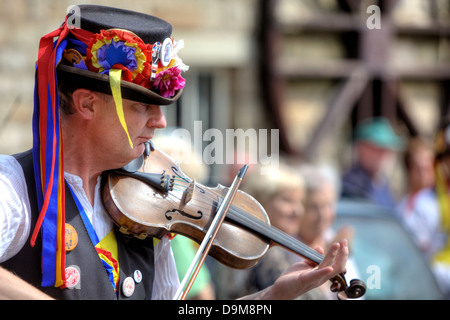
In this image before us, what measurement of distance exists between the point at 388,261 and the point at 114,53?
2.40m

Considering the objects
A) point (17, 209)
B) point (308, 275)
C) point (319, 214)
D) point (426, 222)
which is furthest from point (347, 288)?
point (426, 222)

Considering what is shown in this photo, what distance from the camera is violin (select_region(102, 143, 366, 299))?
1854mm

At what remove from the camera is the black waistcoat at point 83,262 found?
5.51 feet

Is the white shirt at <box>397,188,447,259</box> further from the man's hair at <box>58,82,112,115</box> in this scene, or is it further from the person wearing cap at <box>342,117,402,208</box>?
the man's hair at <box>58,82,112,115</box>

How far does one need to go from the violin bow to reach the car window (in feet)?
5.37

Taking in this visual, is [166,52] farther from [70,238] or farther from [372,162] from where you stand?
[372,162]

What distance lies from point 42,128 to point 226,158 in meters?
3.69

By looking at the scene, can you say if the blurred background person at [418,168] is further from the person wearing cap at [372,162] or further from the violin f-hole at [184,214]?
the violin f-hole at [184,214]

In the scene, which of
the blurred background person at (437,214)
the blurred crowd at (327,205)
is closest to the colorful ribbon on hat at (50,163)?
the blurred crowd at (327,205)

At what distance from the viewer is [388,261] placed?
3670 millimetres

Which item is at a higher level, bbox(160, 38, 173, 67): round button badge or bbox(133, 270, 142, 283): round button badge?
bbox(160, 38, 173, 67): round button badge

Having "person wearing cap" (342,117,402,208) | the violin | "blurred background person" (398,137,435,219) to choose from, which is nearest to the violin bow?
the violin

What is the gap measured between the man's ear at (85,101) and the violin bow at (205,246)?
46 cm
